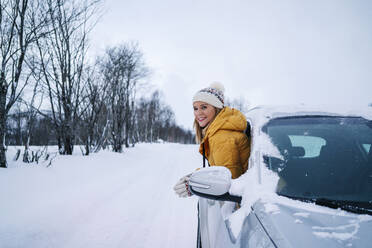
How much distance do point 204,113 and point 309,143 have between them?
1022 mm

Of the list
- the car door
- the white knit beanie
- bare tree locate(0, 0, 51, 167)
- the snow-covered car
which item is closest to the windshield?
the snow-covered car

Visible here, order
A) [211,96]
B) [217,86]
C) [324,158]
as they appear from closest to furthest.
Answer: [324,158] < [211,96] < [217,86]

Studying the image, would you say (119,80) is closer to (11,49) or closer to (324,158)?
(11,49)

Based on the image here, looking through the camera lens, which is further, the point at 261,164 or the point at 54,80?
the point at 54,80

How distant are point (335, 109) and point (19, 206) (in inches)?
177

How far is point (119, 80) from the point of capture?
1029cm

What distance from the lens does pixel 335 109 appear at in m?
1.28

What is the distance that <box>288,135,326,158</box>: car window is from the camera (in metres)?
1.21

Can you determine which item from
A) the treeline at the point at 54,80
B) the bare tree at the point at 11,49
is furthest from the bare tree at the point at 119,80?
the bare tree at the point at 11,49

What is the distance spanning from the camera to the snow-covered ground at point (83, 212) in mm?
2326

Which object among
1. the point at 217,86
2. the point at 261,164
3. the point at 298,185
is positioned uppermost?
the point at 217,86

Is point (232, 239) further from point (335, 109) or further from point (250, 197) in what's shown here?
point (335, 109)

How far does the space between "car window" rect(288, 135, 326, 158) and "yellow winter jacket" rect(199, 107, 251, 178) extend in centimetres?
34

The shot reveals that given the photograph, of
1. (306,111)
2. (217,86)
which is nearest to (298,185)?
(306,111)
